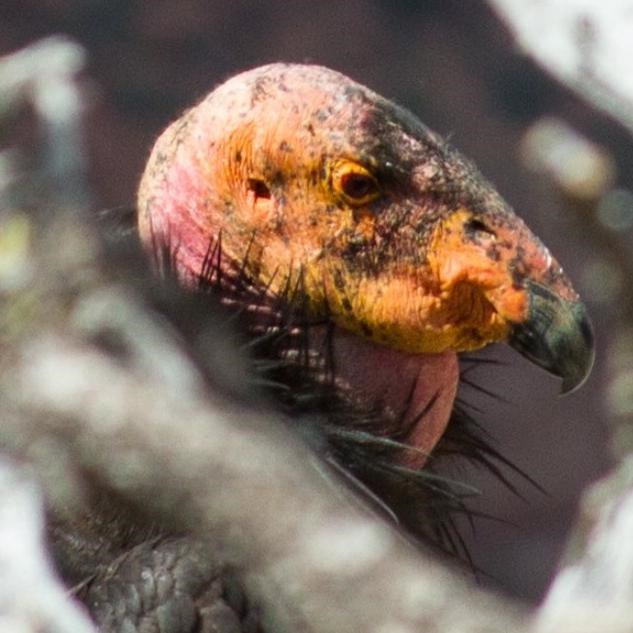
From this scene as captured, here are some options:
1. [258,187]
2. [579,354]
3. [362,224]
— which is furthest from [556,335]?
[258,187]

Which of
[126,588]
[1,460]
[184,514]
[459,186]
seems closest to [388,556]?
[184,514]

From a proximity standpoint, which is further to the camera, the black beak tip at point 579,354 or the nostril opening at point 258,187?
the nostril opening at point 258,187

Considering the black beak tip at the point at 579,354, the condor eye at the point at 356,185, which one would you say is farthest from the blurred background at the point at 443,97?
the black beak tip at the point at 579,354

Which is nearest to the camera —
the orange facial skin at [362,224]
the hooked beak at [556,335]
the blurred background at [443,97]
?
the hooked beak at [556,335]

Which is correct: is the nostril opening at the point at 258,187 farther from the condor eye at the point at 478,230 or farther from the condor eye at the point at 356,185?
the condor eye at the point at 478,230

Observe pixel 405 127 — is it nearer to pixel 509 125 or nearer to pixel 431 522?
pixel 431 522

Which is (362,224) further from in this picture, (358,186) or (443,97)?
(443,97)

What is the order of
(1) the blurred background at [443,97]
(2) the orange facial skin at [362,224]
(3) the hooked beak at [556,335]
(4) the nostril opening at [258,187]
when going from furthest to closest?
(1) the blurred background at [443,97] < (4) the nostril opening at [258,187] < (2) the orange facial skin at [362,224] < (3) the hooked beak at [556,335]
